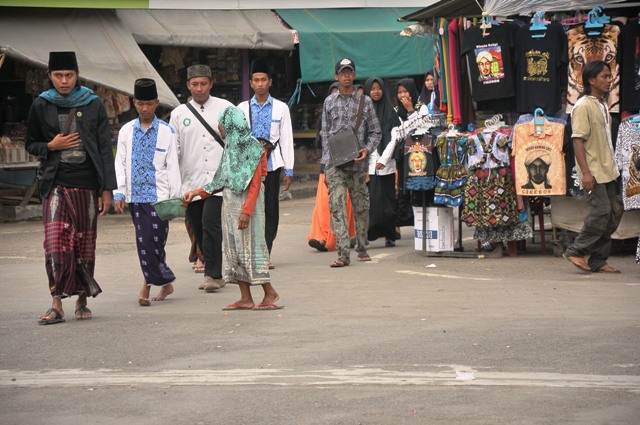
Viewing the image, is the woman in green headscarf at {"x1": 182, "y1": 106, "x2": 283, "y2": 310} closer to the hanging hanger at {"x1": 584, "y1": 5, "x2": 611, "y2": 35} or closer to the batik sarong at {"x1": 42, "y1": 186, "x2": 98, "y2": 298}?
the batik sarong at {"x1": 42, "y1": 186, "x2": 98, "y2": 298}

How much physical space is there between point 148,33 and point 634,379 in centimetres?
1717

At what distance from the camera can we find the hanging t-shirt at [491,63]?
13.8 m

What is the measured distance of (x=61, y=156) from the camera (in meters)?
9.84

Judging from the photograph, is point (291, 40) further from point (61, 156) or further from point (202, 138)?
point (61, 156)

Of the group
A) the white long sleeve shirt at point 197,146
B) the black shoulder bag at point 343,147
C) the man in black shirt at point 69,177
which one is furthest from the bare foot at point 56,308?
the black shoulder bag at point 343,147

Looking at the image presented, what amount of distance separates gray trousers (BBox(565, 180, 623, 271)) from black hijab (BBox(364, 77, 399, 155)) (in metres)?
3.52

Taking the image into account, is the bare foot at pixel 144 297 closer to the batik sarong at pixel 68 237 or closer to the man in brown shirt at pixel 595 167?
the batik sarong at pixel 68 237

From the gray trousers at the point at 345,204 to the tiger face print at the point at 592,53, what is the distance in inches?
95.5

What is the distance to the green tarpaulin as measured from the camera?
2461 centimetres

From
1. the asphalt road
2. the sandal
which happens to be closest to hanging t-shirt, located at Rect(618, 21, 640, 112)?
the asphalt road

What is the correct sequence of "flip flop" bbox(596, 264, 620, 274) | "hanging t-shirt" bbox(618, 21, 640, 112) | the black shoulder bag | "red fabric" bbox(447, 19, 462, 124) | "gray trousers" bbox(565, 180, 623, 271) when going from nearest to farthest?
"gray trousers" bbox(565, 180, 623, 271), "flip flop" bbox(596, 264, 620, 274), "hanging t-shirt" bbox(618, 21, 640, 112), the black shoulder bag, "red fabric" bbox(447, 19, 462, 124)

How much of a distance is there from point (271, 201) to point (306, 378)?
5.86m

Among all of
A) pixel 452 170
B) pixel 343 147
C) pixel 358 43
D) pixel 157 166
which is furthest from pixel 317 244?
pixel 358 43

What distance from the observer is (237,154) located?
396 inches
